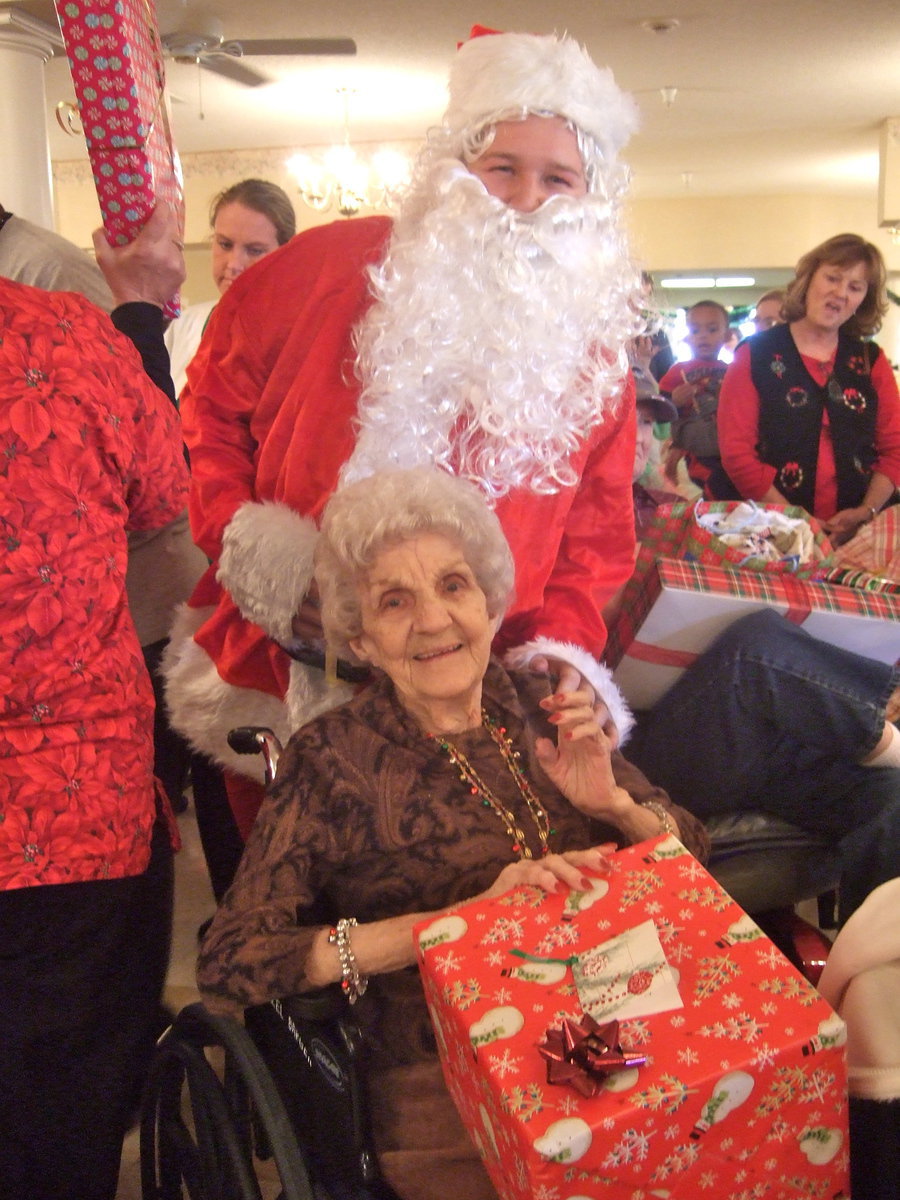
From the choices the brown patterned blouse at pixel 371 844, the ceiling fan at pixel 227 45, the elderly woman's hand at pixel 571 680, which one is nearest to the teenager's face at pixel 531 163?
the elderly woman's hand at pixel 571 680

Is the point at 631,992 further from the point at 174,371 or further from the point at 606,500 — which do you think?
the point at 174,371

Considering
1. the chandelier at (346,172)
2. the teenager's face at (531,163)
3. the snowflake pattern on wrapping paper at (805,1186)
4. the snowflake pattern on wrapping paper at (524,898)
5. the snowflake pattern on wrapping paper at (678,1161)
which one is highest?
the chandelier at (346,172)

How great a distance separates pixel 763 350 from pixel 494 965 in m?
2.70

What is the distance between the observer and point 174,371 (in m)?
3.39

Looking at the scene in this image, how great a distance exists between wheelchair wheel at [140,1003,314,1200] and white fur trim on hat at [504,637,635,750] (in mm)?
704

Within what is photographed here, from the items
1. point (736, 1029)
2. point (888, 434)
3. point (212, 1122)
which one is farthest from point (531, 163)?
point (888, 434)

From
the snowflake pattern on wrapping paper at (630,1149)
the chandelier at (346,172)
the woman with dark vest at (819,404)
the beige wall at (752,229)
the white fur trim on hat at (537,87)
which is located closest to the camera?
the snowflake pattern on wrapping paper at (630,1149)

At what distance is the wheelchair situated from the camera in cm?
126

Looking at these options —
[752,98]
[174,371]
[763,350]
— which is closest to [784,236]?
[752,98]

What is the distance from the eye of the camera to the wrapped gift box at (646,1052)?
94 cm

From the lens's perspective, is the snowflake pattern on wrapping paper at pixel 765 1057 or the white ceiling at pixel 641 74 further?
the white ceiling at pixel 641 74

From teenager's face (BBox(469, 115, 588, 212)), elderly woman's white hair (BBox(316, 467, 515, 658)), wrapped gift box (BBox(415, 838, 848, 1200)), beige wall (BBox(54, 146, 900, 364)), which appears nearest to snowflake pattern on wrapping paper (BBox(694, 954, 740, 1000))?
wrapped gift box (BBox(415, 838, 848, 1200))

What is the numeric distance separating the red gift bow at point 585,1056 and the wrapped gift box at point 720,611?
3.15ft

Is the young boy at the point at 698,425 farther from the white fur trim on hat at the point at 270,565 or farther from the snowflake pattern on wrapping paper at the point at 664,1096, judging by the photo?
the snowflake pattern on wrapping paper at the point at 664,1096
